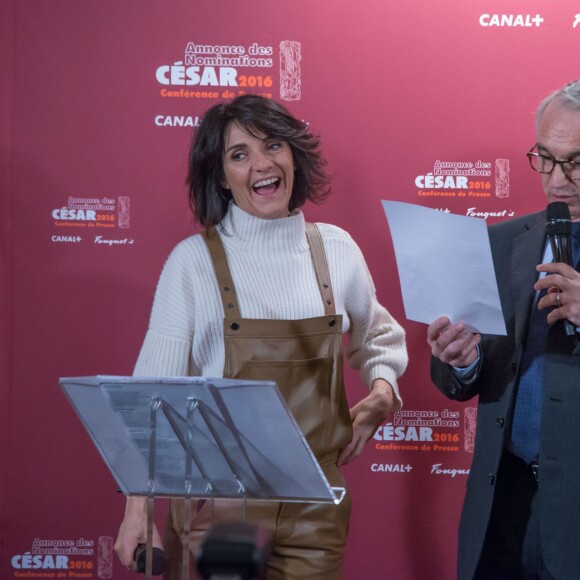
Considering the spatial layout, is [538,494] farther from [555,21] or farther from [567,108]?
[555,21]

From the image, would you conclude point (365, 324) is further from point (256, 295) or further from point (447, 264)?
point (447, 264)

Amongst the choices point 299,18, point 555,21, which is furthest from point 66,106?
point 555,21

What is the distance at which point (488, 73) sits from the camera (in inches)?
123

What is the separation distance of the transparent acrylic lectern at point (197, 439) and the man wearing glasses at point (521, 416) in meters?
0.56

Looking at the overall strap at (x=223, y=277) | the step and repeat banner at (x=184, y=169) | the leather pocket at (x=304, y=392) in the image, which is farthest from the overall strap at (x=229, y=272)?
the step and repeat banner at (x=184, y=169)

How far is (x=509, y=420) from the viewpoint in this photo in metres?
2.01

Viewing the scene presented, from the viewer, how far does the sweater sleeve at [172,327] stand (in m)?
2.01

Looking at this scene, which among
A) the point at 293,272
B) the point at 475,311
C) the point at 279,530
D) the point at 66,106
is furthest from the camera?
the point at 66,106

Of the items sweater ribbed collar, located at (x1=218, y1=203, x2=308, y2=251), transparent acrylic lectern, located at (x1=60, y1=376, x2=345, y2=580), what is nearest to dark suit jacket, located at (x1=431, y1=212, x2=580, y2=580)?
sweater ribbed collar, located at (x1=218, y1=203, x2=308, y2=251)

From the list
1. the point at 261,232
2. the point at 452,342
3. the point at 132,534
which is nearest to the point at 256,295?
the point at 261,232

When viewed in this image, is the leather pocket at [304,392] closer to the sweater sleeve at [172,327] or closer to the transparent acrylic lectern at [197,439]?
the sweater sleeve at [172,327]

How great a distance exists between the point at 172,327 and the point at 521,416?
2.75 feet

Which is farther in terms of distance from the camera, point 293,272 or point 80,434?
point 80,434

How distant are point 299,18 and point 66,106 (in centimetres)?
89
